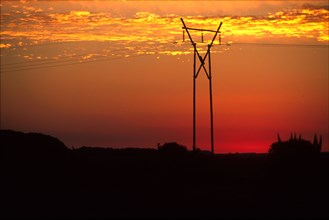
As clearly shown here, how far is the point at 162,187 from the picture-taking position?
194ft

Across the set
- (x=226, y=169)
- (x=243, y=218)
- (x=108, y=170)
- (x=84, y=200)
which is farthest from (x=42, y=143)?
(x=243, y=218)

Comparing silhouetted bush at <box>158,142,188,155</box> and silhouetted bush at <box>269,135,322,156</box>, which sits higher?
silhouetted bush at <box>269,135,322,156</box>

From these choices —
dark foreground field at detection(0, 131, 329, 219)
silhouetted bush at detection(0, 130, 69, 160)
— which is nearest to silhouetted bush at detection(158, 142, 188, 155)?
dark foreground field at detection(0, 131, 329, 219)

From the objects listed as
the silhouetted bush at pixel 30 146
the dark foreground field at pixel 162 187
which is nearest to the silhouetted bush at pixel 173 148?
the dark foreground field at pixel 162 187

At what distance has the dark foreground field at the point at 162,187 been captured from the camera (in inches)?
1860

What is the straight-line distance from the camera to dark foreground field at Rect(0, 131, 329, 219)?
47250 mm

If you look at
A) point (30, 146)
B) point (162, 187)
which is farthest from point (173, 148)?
point (162, 187)

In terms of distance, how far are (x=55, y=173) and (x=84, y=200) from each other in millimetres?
17760

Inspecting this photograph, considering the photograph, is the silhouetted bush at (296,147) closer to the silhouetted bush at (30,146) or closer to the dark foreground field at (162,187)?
the dark foreground field at (162,187)

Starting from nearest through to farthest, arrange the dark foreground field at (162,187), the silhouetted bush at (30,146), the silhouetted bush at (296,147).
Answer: the dark foreground field at (162,187), the silhouetted bush at (296,147), the silhouetted bush at (30,146)

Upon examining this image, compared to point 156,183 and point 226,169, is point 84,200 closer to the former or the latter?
point 156,183

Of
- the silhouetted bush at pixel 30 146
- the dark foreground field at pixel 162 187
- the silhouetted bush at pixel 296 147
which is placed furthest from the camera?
the silhouetted bush at pixel 30 146

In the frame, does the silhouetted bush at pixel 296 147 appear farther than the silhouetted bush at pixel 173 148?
No

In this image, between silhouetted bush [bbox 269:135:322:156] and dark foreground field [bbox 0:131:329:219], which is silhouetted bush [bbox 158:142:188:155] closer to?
dark foreground field [bbox 0:131:329:219]
